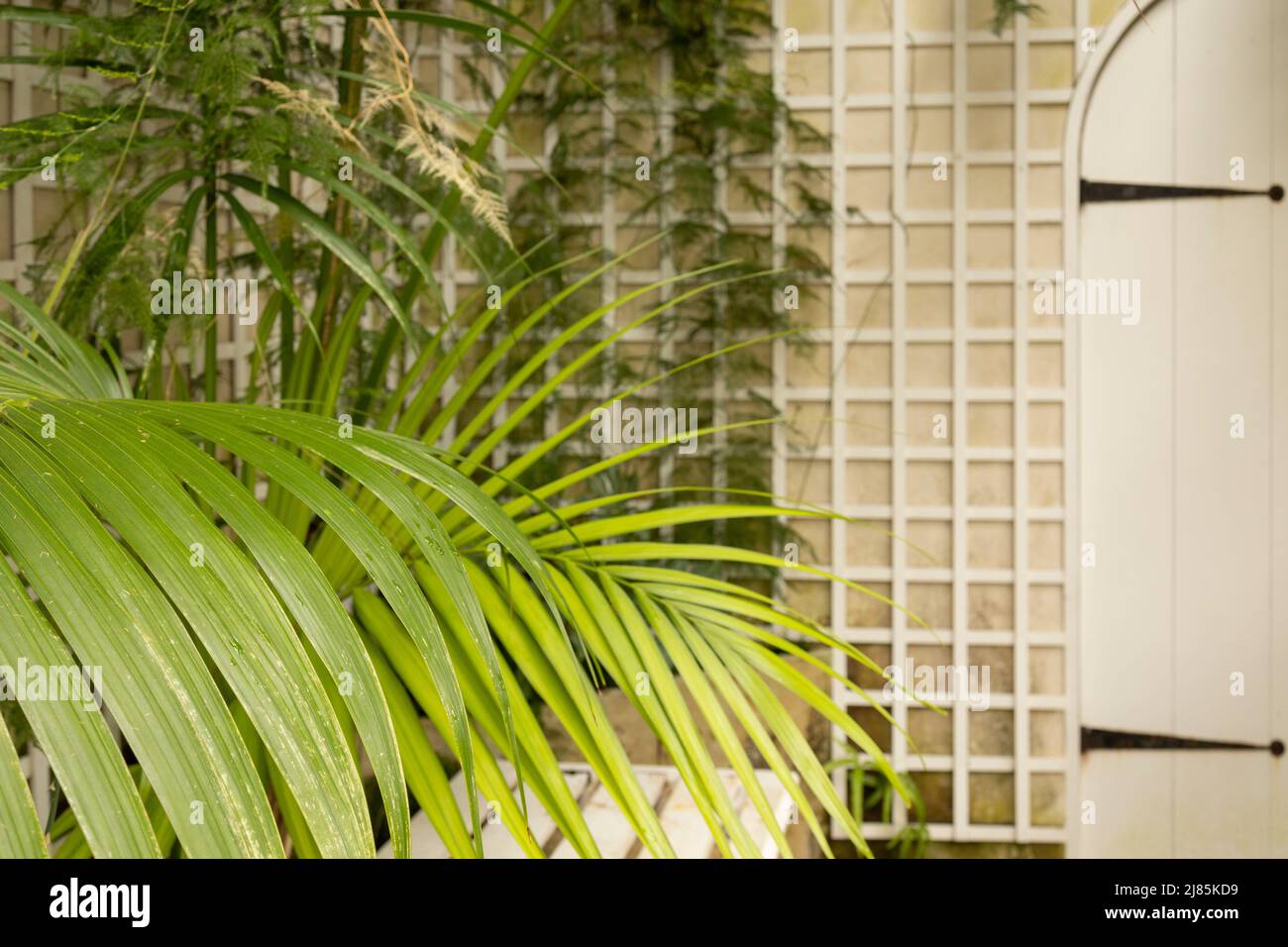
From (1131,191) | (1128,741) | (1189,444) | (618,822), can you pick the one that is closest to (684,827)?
(618,822)

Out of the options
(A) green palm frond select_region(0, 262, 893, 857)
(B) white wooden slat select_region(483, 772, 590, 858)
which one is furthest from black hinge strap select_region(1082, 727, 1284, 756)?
(A) green palm frond select_region(0, 262, 893, 857)

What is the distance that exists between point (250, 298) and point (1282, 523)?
2465mm

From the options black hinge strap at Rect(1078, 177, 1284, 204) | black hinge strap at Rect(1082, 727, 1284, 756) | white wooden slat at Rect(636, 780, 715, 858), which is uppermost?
black hinge strap at Rect(1078, 177, 1284, 204)

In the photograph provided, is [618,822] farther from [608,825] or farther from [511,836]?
[511,836]

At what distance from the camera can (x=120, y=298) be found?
35.3 inches

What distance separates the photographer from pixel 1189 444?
2533mm

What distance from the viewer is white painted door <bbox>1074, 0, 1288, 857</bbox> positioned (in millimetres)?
2463

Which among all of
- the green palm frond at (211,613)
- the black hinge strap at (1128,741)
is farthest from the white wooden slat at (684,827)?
the black hinge strap at (1128,741)

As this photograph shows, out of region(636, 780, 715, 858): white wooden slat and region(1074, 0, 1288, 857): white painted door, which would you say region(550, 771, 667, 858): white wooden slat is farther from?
region(1074, 0, 1288, 857): white painted door

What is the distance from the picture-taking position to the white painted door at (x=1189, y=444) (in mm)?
2463

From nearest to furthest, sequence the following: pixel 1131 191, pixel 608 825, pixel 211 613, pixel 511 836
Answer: pixel 211 613
pixel 511 836
pixel 608 825
pixel 1131 191

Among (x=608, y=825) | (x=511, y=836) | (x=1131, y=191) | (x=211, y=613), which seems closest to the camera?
(x=211, y=613)

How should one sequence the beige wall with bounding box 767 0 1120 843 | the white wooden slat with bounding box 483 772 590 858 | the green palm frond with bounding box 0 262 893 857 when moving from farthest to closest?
the beige wall with bounding box 767 0 1120 843 → the white wooden slat with bounding box 483 772 590 858 → the green palm frond with bounding box 0 262 893 857
